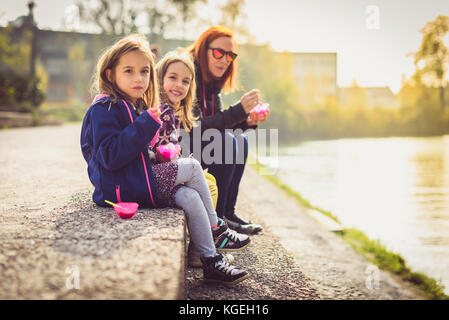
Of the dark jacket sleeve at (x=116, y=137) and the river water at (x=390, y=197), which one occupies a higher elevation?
the dark jacket sleeve at (x=116, y=137)

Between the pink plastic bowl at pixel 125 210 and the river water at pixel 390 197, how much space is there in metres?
3.41

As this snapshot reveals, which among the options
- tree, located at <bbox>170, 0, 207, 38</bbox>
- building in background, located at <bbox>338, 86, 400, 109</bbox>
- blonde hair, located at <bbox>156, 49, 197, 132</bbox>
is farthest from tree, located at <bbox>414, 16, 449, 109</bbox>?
blonde hair, located at <bbox>156, 49, 197, 132</bbox>

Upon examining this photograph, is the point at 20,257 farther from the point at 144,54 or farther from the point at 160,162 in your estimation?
the point at 144,54

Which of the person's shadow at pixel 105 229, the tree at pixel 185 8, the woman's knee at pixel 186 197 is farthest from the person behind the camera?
the tree at pixel 185 8

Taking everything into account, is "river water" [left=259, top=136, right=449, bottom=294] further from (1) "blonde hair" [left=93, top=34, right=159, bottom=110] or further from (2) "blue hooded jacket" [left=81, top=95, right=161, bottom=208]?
(1) "blonde hair" [left=93, top=34, right=159, bottom=110]

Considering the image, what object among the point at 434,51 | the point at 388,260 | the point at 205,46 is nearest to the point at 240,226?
the point at 205,46

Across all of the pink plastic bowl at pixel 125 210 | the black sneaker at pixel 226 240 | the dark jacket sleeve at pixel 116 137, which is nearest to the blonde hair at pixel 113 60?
the dark jacket sleeve at pixel 116 137

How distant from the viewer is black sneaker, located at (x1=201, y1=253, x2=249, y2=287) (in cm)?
172

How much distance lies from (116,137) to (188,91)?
0.76m

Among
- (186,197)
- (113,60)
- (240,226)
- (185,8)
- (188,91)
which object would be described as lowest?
(240,226)

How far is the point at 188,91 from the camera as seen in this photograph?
7.71 feet

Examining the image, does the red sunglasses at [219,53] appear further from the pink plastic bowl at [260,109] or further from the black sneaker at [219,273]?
the black sneaker at [219,273]

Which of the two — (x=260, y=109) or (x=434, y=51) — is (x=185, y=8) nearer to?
(x=434, y=51)

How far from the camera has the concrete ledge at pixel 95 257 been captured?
1153mm
